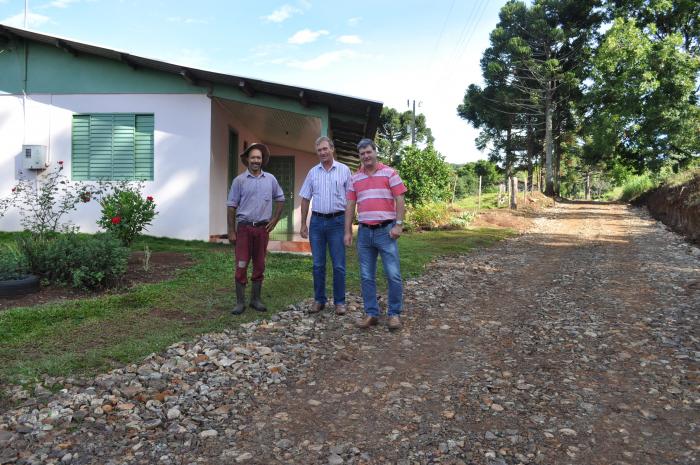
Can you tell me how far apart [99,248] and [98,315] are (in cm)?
128

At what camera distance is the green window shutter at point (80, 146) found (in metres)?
10.5

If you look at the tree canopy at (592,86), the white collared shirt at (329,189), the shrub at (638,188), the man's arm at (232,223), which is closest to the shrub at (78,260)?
the man's arm at (232,223)

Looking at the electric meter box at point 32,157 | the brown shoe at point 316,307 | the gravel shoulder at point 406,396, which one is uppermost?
the electric meter box at point 32,157

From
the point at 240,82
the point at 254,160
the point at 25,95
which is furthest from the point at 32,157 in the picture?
the point at 254,160

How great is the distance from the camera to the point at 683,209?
14633mm

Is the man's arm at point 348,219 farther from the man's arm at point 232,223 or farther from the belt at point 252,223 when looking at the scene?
the man's arm at point 232,223

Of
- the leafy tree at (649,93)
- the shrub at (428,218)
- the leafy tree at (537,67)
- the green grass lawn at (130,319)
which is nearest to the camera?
the green grass lawn at (130,319)

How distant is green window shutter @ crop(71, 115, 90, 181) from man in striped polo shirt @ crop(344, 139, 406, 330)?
7724 millimetres

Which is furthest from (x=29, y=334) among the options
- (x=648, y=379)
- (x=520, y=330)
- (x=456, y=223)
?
(x=456, y=223)

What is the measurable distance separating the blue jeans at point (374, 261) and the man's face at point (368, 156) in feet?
1.99

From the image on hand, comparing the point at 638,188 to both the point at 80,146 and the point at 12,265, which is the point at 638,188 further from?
the point at 12,265

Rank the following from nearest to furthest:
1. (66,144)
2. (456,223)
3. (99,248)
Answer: (99,248) < (66,144) < (456,223)

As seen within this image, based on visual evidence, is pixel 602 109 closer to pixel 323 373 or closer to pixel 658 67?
pixel 658 67

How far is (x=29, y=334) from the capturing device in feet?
14.2
